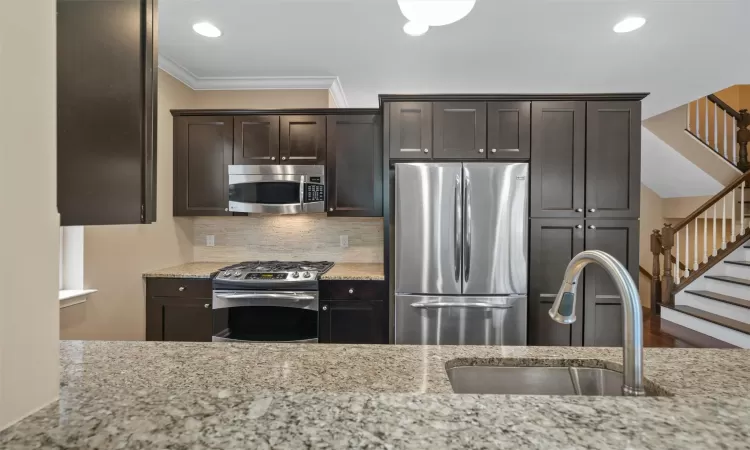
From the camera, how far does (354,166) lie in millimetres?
3162

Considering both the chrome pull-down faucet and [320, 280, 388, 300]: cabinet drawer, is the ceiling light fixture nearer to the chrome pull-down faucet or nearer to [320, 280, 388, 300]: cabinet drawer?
the chrome pull-down faucet

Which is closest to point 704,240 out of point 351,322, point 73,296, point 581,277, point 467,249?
point 581,277

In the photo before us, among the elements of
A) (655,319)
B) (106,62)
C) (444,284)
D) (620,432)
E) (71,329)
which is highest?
(106,62)

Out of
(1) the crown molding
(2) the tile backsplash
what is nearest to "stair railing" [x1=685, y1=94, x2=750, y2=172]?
(2) the tile backsplash

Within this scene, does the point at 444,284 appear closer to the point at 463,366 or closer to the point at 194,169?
the point at 463,366

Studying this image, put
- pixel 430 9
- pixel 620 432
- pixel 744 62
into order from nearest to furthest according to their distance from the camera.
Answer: pixel 620 432
pixel 430 9
pixel 744 62

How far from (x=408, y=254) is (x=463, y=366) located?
5.57ft

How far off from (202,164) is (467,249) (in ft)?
7.83

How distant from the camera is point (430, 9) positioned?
4.38 ft

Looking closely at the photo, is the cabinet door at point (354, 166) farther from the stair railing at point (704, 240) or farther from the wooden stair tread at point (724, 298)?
the stair railing at point (704, 240)

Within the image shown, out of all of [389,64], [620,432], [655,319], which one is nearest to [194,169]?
[389,64]

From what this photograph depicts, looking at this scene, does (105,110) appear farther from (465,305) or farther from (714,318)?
(714,318)

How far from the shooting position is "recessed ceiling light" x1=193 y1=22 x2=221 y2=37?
247cm

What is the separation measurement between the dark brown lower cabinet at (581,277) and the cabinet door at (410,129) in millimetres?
1044
